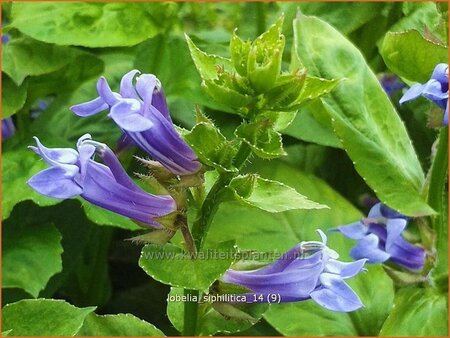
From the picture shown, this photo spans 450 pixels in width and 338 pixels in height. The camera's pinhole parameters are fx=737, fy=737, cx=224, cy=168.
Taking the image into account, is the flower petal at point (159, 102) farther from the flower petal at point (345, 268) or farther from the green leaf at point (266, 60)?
the flower petal at point (345, 268)

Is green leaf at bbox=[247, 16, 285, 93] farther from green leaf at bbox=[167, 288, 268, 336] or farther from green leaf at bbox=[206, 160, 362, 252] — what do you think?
green leaf at bbox=[206, 160, 362, 252]

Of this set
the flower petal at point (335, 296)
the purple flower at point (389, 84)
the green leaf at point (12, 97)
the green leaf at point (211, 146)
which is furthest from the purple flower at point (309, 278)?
the purple flower at point (389, 84)

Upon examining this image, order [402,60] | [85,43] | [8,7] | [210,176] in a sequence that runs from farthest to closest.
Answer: [8,7] → [85,43] → [402,60] → [210,176]

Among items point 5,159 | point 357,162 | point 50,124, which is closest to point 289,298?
point 357,162

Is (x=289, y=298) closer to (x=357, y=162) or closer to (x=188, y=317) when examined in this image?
(x=188, y=317)

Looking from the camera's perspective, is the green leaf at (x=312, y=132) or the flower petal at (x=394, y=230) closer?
the flower petal at (x=394, y=230)

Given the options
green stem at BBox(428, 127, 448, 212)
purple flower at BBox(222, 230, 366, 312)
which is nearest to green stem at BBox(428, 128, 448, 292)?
green stem at BBox(428, 127, 448, 212)
